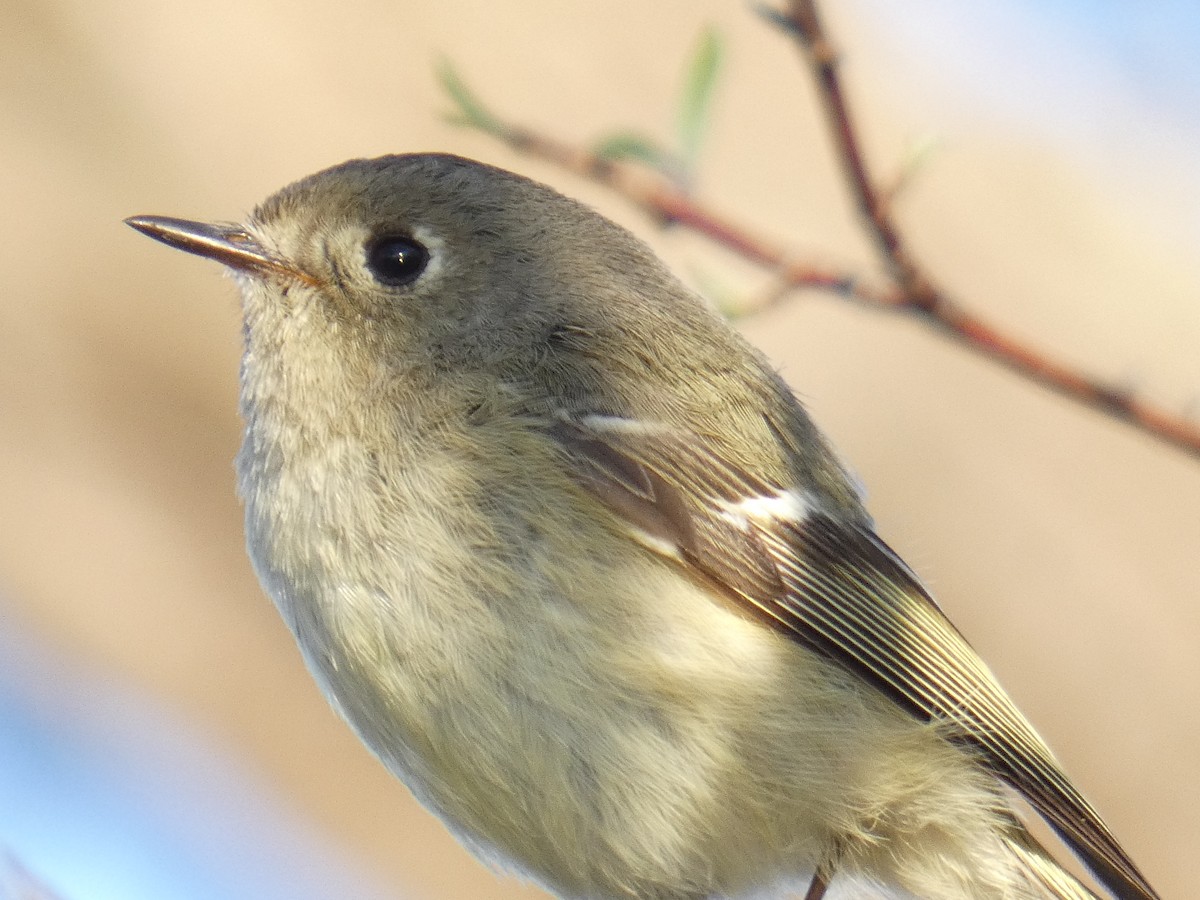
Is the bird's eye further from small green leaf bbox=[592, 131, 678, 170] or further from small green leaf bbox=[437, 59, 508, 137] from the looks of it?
small green leaf bbox=[592, 131, 678, 170]

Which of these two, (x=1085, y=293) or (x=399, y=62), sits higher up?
(x=1085, y=293)

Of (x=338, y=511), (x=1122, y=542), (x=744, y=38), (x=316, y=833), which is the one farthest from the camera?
(x=744, y=38)

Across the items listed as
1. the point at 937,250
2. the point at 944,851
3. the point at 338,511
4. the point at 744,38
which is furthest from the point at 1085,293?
the point at 338,511

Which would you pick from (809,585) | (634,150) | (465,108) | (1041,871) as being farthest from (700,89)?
(1041,871)

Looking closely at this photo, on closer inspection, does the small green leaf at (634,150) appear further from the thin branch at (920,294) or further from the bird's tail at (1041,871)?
the bird's tail at (1041,871)

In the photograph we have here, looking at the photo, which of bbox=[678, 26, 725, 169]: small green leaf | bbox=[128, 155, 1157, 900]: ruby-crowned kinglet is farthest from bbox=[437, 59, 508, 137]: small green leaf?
bbox=[128, 155, 1157, 900]: ruby-crowned kinglet

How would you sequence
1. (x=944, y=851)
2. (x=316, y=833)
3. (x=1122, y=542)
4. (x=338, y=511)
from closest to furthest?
(x=338, y=511)
(x=944, y=851)
(x=1122, y=542)
(x=316, y=833)

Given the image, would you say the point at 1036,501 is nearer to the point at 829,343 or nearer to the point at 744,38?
the point at 829,343

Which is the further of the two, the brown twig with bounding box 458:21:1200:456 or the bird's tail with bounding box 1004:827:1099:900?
the bird's tail with bounding box 1004:827:1099:900
